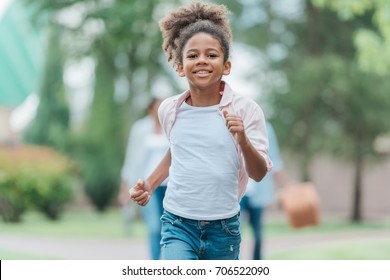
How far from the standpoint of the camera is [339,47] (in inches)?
793

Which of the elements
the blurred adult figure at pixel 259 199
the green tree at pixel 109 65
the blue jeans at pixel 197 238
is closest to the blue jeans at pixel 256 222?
the blurred adult figure at pixel 259 199

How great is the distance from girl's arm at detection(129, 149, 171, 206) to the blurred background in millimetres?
9390

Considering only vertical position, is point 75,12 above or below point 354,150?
above

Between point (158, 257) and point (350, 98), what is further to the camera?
point (350, 98)

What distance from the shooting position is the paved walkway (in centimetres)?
1033

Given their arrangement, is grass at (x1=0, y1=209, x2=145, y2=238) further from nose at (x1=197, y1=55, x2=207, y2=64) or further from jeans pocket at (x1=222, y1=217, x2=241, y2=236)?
nose at (x1=197, y1=55, x2=207, y2=64)

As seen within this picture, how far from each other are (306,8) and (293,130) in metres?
3.06

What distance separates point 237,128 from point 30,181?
14.5m

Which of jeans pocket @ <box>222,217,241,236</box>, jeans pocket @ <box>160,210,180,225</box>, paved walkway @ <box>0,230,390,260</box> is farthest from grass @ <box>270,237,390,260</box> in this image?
jeans pocket @ <box>160,210,180,225</box>

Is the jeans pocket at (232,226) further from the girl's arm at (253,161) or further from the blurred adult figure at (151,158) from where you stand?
the blurred adult figure at (151,158)

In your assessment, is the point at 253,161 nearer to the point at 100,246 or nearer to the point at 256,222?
the point at 256,222

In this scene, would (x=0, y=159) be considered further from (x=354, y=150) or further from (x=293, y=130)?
(x=354, y=150)

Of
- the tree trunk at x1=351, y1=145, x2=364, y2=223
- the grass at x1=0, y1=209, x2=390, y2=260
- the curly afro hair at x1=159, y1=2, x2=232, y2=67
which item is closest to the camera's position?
the curly afro hair at x1=159, y1=2, x2=232, y2=67

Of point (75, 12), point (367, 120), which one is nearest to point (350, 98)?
point (367, 120)
